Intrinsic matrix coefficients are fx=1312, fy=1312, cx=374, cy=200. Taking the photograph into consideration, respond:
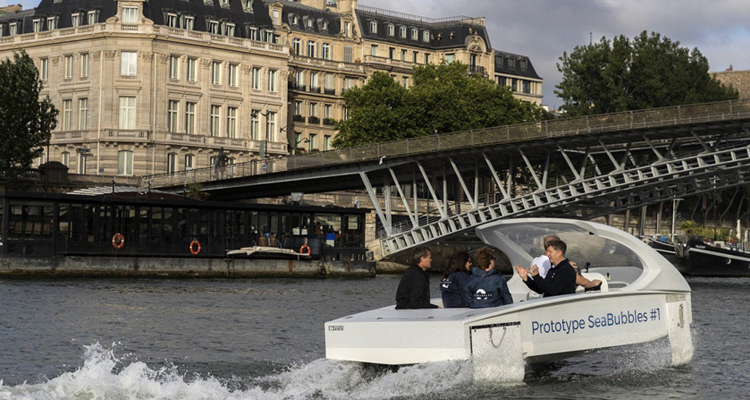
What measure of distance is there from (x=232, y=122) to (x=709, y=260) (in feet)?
113

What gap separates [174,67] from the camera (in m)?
87.8

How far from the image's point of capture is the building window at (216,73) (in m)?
90.3

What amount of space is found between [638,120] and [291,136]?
50.6 metres

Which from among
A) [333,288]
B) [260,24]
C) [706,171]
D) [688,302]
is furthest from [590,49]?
[688,302]

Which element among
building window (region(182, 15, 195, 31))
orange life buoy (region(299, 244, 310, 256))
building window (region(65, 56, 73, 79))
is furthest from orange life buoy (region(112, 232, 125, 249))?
building window (region(182, 15, 195, 31))

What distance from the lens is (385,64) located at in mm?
110625

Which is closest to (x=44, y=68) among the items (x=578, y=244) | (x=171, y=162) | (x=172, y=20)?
(x=172, y=20)

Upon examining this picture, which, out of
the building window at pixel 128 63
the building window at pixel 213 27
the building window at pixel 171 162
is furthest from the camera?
the building window at pixel 213 27

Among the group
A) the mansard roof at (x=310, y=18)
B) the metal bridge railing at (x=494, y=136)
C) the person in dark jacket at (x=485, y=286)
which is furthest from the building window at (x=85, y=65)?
the person in dark jacket at (x=485, y=286)

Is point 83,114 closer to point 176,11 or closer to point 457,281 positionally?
point 176,11

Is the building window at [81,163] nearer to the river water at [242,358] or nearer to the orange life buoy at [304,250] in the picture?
the orange life buoy at [304,250]

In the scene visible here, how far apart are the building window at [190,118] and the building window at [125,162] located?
5067 millimetres

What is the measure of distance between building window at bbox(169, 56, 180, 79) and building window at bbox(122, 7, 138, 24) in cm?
358

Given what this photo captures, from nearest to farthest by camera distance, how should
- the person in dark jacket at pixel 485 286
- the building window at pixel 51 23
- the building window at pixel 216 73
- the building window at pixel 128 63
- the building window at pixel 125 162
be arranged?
the person in dark jacket at pixel 485 286, the building window at pixel 125 162, the building window at pixel 128 63, the building window at pixel 51 23, the building window at pixel 216 73
